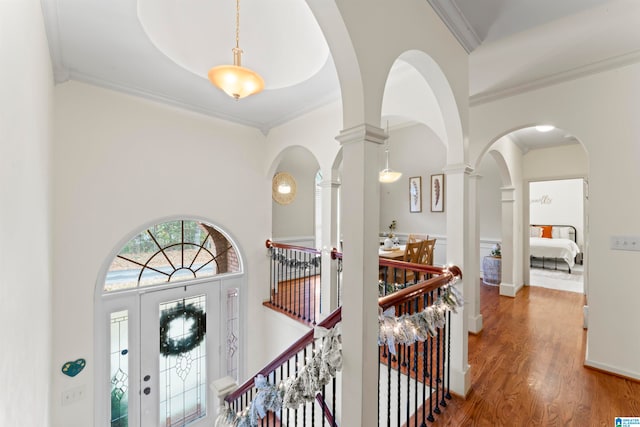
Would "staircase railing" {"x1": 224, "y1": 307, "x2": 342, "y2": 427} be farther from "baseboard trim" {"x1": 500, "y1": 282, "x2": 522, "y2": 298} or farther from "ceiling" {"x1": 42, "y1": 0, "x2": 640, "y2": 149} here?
"baseboard trim" {"x1": 500, "y1": 282, "x2": 522, "y2": 298}

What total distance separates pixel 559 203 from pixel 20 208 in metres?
11.0

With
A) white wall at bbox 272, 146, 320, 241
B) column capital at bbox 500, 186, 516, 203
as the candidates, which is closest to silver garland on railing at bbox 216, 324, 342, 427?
white wall at bbox 272, 146, 320, 241

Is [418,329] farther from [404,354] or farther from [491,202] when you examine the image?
[491,202]

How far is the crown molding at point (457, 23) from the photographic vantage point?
70.1 inches

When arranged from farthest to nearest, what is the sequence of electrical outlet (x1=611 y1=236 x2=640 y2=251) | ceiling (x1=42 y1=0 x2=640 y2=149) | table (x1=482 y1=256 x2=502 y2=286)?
table (x1=482 y1=256 x2=502 y2=286)
electrical outlet (x1=611 y1=236 x2=640 y2=251)
ceiling (x1=42 y1=0 x2=640 y2=149)

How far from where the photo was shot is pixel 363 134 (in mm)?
1256

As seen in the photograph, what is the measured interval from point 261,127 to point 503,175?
13.3 feet

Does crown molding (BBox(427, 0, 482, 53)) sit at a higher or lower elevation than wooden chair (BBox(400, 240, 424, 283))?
higher

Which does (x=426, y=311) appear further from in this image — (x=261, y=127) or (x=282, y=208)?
(x=282, y=208)

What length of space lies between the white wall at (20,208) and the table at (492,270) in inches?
241

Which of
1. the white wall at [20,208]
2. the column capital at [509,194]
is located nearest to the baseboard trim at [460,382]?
the white wall at [20,208]

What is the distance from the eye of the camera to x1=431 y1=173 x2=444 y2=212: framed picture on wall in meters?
5.84

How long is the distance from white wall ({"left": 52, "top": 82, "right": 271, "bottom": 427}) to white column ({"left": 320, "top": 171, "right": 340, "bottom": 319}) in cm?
147

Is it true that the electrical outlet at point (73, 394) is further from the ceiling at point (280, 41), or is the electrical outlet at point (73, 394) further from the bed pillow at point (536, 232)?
the bed pillow at point (536, 232)
